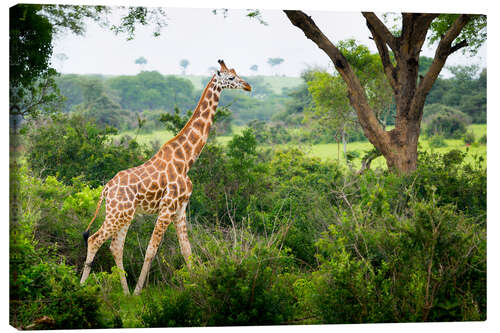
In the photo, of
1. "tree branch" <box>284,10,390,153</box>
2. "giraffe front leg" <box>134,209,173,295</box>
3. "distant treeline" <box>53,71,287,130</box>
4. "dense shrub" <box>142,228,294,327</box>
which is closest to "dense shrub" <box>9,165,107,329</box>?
"dense shrub" <box>142,228,294,327</box>

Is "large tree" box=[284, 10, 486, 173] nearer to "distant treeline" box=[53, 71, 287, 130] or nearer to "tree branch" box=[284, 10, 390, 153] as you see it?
"tree branch" box=[284, 10, 390, 153]

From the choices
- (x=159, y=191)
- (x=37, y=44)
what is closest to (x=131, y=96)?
(x=37, y=44)

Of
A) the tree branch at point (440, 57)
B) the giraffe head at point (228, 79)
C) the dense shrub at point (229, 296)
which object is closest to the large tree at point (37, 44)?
the giraffe head at point (228, 79)

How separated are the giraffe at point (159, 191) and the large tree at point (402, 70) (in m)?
2.26

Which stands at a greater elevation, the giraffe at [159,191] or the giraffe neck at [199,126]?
the giraffe neck at [199,126]

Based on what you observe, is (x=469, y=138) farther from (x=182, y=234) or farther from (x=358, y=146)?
(x=182, y=234)

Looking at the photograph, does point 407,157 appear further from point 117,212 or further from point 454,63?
point 117,212

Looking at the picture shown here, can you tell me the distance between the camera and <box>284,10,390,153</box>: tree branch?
8.34 metres

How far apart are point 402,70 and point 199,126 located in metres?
3.45

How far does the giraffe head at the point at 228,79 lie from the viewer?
6.70m

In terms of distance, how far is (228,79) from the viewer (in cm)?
672

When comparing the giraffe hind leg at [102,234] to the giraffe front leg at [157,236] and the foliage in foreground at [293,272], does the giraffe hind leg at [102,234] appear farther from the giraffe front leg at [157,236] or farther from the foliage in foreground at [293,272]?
the giraffe front leg at [157,236]

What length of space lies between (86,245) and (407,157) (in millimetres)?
4645

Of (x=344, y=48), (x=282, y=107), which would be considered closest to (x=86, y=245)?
(x=344, y=48)
